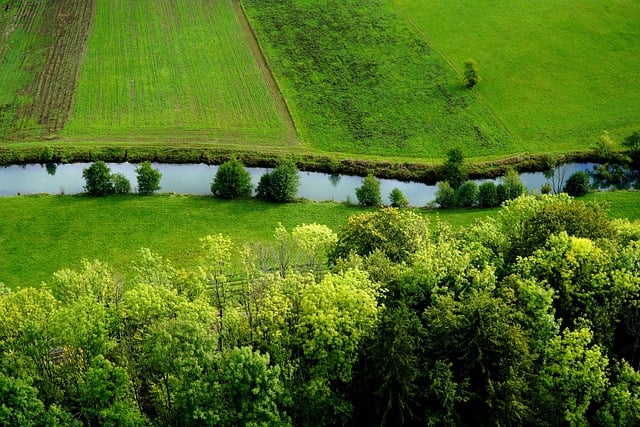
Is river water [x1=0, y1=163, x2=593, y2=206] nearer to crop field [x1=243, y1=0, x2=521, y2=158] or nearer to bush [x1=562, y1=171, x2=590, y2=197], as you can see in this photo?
bush [x1=562, y1=171, x2=590, y2=197]

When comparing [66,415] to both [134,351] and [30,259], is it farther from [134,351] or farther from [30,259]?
[30,259]

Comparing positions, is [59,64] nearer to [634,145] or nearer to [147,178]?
[147,178]

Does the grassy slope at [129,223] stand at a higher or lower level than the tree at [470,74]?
lower

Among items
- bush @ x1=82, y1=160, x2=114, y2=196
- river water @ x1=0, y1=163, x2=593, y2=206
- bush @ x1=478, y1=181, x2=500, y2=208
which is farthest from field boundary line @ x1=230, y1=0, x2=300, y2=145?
bush @ x1=478, y1=181, x2=500, y2=208

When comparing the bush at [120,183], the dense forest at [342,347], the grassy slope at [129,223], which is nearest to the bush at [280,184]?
the grassy slope at [129,223]

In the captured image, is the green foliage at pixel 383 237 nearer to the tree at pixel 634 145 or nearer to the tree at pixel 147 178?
the tree at pixel 147 178

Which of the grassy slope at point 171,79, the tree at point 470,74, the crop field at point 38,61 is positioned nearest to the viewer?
the grassy slope at point 171,79

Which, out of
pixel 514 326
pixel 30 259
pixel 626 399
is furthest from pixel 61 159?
pixel 626 399
